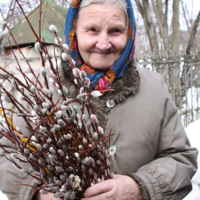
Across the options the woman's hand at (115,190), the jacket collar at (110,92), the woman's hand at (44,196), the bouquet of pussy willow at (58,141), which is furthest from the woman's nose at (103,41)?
the woman's hand at (44,196)

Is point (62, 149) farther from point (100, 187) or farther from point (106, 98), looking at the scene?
point (106, 98)

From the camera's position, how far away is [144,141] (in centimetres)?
137

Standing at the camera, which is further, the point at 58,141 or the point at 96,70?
the point at 96,70

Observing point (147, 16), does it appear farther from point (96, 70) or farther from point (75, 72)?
point (75, 72)

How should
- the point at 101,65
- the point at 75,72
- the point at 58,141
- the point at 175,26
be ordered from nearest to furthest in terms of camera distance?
the point at 75,72 < the point at 58,141 < the point at 101,65 < the point at 175,26

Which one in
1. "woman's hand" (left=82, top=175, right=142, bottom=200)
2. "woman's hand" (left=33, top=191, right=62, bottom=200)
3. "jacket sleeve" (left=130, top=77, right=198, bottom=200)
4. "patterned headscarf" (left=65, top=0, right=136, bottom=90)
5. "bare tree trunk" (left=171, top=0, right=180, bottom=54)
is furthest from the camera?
"bare tree trunk" (left=171, top=0, right=180, bottom=54)

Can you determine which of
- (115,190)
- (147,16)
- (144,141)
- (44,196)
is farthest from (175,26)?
(44,196)

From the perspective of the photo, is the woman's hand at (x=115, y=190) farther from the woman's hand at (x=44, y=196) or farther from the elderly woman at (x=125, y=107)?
the woman's hand at (x=44, y=196)

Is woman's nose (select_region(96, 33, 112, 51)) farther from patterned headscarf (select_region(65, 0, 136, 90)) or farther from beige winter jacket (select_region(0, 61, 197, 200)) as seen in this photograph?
beige winter jacket (select_region(0, 61, 197, 200))

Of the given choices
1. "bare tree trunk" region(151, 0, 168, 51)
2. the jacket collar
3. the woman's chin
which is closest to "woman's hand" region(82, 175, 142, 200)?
the jacket collar

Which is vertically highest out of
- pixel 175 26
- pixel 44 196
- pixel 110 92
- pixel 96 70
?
pixel 175 26

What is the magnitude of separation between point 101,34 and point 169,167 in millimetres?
1040

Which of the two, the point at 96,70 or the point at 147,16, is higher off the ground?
the point at 147,16

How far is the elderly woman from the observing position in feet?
4.16
